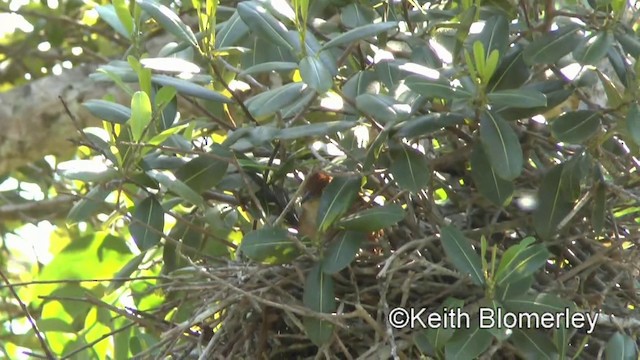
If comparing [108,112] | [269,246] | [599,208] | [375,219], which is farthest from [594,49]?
[108,112]

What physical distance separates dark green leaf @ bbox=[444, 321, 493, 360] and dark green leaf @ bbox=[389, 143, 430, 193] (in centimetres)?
14

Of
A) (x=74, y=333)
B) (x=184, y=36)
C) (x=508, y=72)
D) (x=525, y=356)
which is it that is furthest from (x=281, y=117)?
(x=74, y=333)

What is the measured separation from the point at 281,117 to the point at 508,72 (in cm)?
23

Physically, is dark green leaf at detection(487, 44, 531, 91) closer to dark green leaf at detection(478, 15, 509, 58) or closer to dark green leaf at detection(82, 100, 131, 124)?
dark green leaf at detection(478, 15, 509, 58)

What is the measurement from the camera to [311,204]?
1103mm

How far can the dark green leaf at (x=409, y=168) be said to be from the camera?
923 mm

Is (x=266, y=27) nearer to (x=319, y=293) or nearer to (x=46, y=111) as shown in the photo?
(x=319, y=293)

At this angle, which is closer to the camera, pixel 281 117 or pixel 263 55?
pixel 281 117

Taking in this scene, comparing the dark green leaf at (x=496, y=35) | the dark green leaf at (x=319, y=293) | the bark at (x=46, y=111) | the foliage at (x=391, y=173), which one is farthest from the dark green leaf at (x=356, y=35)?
the bark at (x=46, y=111)

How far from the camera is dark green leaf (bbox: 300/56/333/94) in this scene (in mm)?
876

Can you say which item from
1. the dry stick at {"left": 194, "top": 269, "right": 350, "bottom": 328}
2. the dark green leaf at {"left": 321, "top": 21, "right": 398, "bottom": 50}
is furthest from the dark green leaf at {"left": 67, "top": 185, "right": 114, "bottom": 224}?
Result: the dark green leaf at {"left": 321, "top": 21, "right": 398, "bottom": 50}

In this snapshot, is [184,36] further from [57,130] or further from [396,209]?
[57,130]

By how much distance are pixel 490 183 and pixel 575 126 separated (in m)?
0.10

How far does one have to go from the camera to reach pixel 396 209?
0.94 meters
